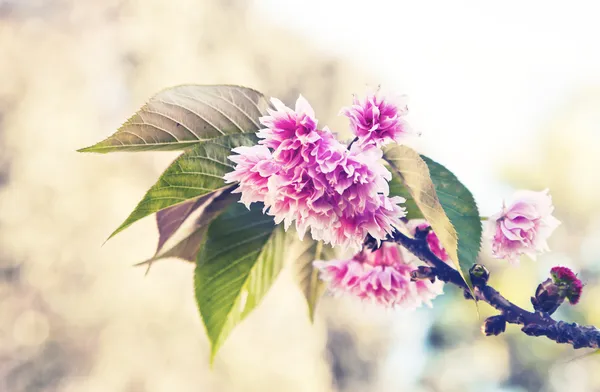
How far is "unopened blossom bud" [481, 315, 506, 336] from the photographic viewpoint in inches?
11.5

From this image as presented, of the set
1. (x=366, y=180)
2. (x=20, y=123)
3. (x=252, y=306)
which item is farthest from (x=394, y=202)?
(x=20, y=123)

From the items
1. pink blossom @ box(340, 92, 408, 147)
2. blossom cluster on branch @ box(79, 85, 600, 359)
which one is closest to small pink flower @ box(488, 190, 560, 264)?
blossom cluster on branch @ box(79, 85, 600, 359)

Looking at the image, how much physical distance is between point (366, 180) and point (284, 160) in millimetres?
45

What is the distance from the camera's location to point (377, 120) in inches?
11.2

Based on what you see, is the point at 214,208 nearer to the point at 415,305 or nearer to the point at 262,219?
the point at 262,219

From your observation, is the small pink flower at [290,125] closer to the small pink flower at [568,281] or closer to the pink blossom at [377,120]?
the pink blossom at [377,120]

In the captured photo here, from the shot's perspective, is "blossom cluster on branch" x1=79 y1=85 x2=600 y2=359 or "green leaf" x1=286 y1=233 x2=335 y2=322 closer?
"blossom cluster on branch" x1=79 y1=85 x2=600 y2=359

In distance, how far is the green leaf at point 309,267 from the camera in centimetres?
41

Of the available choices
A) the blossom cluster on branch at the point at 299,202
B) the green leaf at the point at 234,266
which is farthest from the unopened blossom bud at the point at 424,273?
the green leaf at the point at 234,266

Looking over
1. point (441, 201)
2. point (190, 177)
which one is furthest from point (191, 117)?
point (441, 201)

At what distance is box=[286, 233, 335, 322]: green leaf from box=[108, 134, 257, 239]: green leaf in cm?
12

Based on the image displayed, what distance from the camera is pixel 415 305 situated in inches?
15.8

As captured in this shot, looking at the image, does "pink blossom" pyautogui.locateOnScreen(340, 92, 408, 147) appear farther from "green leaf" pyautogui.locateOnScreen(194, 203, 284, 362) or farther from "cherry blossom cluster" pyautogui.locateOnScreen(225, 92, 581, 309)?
"green leaf" pyautogui.locateOnScreen(194, 203, 284, 362)

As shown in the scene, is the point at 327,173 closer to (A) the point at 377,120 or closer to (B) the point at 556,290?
(A) the point at 377,120
